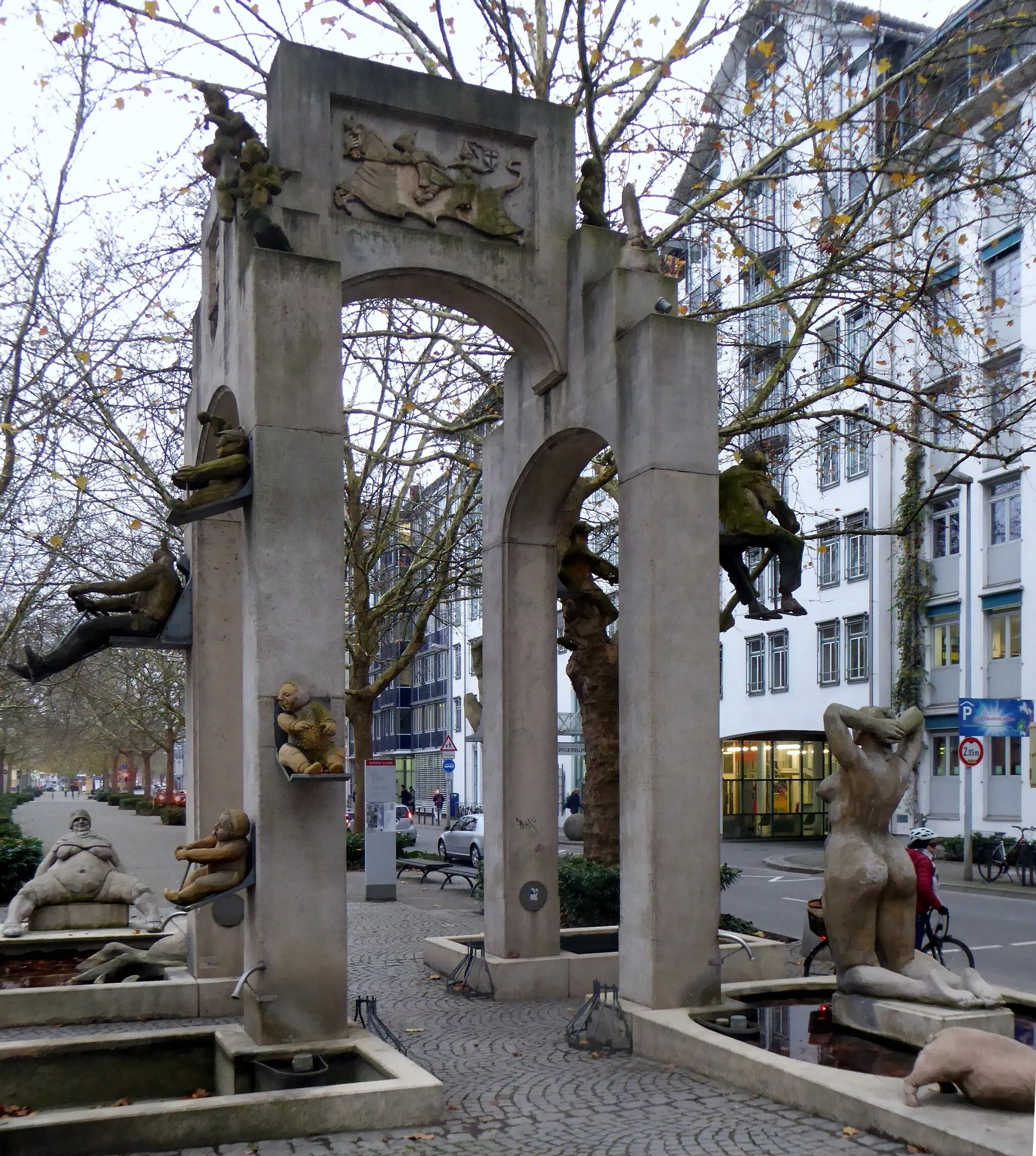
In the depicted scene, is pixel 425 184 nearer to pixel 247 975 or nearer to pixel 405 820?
pixel 247 975

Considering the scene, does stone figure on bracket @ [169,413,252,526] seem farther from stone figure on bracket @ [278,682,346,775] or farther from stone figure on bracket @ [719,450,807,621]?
stone figure on bracket @ [719,450,807,621]

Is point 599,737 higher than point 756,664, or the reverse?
point 756,664

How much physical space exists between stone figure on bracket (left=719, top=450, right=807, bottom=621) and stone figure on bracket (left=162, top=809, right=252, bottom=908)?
164 inches

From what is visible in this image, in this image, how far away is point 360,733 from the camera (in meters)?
27.4

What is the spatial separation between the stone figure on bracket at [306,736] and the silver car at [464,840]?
70.5 ft

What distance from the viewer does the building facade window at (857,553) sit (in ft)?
122

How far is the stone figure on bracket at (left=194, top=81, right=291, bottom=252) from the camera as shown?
8.76 metres

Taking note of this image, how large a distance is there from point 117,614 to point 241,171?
3.80m

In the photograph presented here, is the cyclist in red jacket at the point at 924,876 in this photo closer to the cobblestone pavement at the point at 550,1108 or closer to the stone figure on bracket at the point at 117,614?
the cobblestone pavement at the point at 550,1108

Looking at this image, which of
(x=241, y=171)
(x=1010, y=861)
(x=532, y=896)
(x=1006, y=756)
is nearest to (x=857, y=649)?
(x=1006, y=756)

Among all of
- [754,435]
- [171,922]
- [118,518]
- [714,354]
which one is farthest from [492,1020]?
[118,518]

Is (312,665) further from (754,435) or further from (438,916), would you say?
(754,435)

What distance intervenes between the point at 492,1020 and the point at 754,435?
14.7m

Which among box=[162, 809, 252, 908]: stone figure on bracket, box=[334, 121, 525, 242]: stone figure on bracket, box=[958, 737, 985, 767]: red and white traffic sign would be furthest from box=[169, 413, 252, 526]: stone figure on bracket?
box=[958, 737, 985, 767]: red and white traffic sign
